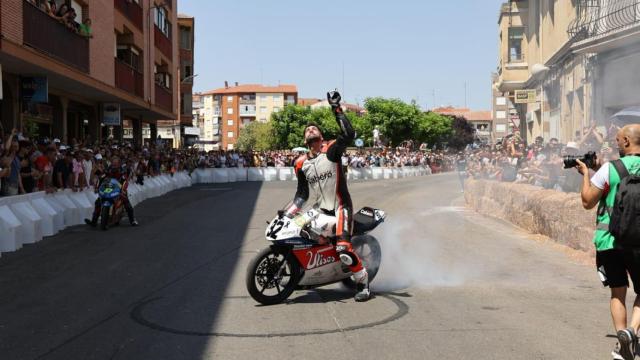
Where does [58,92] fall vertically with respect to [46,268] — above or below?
above

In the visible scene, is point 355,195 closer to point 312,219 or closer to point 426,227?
point 426,227

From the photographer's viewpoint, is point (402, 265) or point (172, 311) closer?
point (172, 311)

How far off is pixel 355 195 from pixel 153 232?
41.5 feet

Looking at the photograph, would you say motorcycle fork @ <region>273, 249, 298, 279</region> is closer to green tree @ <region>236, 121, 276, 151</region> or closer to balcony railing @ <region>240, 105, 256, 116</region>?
green tree @ <region>236, 121, 276, 151</region>

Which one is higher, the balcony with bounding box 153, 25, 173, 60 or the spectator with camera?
the balcony with bounding box 153, 25, 173, 60

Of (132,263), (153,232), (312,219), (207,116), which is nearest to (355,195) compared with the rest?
(153,232)

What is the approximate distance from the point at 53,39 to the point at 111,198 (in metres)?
5.81

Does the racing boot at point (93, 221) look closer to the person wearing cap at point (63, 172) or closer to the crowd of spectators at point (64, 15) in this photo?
the person wearing cap at point (63, 172)

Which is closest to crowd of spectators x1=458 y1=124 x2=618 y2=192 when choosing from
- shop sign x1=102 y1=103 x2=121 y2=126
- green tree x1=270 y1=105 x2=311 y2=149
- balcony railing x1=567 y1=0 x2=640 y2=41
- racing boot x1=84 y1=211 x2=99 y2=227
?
balcony railing x1=567 y1=0 x2=640 y2=41

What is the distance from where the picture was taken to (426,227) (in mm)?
14211

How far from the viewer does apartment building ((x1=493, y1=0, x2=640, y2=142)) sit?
17078 millimetres

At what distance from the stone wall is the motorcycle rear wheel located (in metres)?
3.91

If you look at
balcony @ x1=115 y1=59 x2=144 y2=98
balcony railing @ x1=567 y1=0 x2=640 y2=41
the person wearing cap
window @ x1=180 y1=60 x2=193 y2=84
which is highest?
window @ x1=180 y1=60 x2=193 y2=84

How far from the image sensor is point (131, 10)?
28641 millimetres
